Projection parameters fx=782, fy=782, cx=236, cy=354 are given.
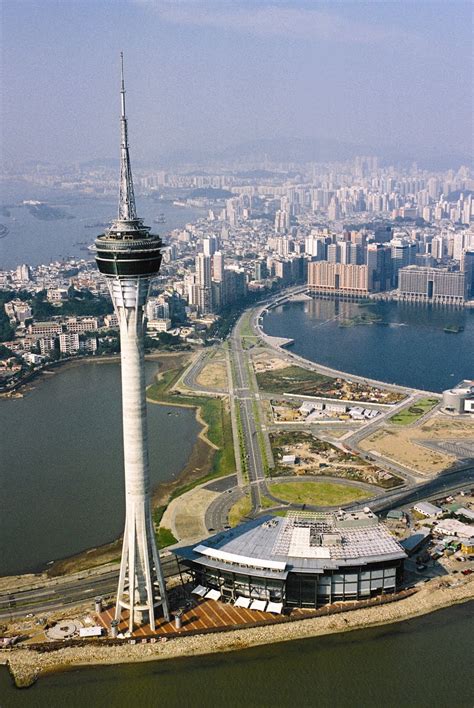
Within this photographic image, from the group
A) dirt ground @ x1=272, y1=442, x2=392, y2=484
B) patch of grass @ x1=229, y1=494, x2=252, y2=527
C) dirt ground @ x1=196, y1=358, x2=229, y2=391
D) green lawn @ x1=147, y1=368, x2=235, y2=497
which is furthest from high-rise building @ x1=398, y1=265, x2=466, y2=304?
patch of grass @ x1=229, y1=494, x2=252, y2=527

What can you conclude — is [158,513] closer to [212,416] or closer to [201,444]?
[201,444]

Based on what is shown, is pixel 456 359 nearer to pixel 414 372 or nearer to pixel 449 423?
pixel 414 372

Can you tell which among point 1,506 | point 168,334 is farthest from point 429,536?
point 168,334

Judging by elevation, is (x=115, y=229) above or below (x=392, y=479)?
above

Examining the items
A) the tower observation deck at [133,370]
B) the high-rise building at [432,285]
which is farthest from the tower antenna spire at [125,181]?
the high-rise building at [432,285]

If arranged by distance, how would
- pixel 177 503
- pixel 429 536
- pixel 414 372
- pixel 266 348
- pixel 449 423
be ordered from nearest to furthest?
pixel 429 536, pixel 177 503, pixel 449 423, pixel 414 372, pixel 266 348

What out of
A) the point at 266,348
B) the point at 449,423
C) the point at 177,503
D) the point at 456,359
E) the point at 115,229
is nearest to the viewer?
the point at 115,229

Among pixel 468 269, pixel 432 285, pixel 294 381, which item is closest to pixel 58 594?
pixel 294 381
